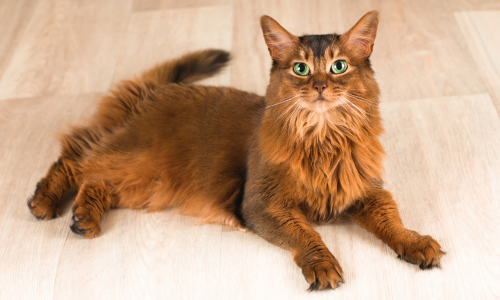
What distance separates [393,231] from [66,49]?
2472 mm

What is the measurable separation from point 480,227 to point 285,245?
772mm

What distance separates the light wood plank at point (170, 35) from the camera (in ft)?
10.2

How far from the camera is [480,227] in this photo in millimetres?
1951

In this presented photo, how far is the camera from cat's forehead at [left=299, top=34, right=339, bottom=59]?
5.74ft

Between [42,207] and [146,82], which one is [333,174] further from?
[42,207]

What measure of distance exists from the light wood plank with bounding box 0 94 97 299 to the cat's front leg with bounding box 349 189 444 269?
1216mm

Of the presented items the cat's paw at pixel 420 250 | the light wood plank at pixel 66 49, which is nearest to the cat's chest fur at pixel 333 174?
the cat's paw at pixel 420 250

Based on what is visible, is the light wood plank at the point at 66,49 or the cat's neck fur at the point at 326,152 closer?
the cat's neck fur at the point at 326,152

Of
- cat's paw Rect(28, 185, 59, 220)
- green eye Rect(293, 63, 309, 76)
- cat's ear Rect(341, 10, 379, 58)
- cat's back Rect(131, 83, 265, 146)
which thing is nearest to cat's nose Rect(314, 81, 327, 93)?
green eye Rect(293, 63, 309, 76)

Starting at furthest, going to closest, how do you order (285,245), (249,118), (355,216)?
(249,118) → (355,216) → (285,245)

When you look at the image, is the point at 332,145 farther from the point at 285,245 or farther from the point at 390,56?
the point at 390,56

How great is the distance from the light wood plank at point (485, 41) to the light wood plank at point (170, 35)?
1.43 meters

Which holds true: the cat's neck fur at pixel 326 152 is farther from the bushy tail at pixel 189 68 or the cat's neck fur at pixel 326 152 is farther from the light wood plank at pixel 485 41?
the light wood plank at pixel 485 41

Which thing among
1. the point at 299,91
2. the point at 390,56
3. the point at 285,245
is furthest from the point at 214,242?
the point at 390,56
